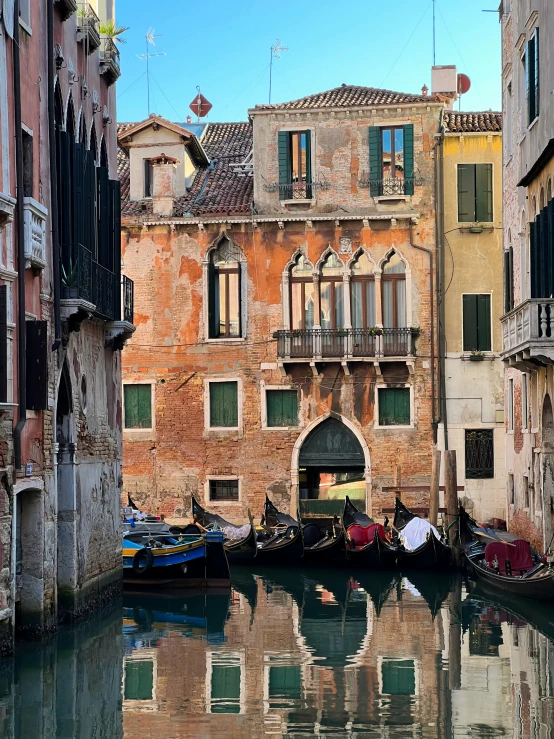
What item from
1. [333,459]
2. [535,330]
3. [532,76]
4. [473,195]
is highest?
[532,76]

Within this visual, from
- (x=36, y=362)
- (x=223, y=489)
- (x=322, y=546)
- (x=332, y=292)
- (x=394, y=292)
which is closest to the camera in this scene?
(x=36, y=362)

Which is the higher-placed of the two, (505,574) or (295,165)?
(295,165)

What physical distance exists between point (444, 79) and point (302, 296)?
5.55 metres

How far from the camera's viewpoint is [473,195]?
23.6m

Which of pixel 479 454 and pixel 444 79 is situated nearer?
pixel 479 454

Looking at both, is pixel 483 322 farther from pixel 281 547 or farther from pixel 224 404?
pixel 281 547

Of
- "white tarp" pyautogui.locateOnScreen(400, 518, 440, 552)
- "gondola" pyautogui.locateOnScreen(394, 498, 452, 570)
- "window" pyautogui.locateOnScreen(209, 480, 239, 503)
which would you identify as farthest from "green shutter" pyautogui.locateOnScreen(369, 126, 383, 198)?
"gondola" pyautogui.locateOnScreen(394, 498, 452, 570)

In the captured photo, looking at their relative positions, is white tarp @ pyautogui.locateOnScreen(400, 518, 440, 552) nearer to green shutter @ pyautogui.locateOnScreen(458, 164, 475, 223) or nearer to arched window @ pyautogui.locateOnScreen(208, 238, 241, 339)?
arched window @ pyautogui.locateOnScreen(208, 238, 241, 339)

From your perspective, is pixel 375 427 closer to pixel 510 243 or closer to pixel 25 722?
pixel 510 243

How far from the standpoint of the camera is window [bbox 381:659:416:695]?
10766mm

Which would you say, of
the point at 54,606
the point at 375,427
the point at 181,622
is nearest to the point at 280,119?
the point at 375,427

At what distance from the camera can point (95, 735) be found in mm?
9398

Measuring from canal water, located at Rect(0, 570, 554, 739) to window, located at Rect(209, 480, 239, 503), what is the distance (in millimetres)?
6866

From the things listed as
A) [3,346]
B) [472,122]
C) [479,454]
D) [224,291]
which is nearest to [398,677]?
[3,346]
